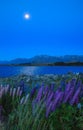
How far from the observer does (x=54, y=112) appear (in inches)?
150

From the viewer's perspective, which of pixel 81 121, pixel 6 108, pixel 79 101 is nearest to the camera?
pixel 81 121

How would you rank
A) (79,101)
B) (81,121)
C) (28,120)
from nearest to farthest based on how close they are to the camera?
(28,120) < (81,121) < (79,101)

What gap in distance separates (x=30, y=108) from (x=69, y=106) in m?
0.50

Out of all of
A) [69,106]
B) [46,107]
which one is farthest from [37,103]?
[69,106]

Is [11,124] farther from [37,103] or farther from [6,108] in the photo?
[6,108]

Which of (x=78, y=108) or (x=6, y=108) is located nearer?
(x=78, y=108)

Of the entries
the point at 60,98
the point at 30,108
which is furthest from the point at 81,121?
the point at 30,108

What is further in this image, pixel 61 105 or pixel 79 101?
pixel 79 101

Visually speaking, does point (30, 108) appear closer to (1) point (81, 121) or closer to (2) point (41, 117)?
(2) point (41, 117)

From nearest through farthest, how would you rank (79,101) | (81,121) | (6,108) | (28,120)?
(28,120) < (81,121) < (79,101) < (6,108)

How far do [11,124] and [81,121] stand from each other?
88 cm

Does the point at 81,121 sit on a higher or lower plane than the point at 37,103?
Result: lower

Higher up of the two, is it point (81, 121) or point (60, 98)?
point (60, 98)

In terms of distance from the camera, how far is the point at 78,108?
403cm
